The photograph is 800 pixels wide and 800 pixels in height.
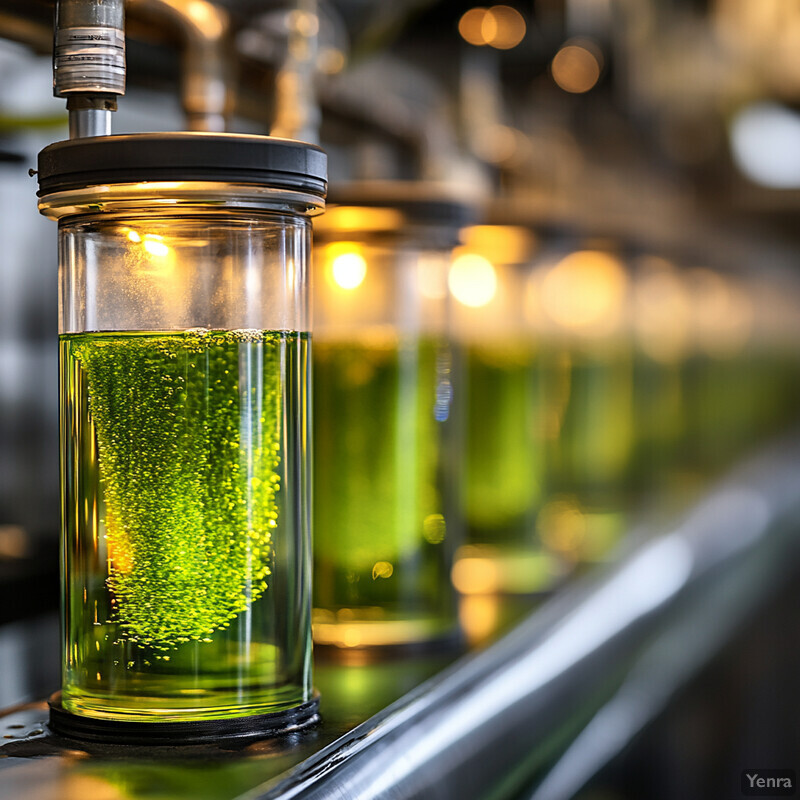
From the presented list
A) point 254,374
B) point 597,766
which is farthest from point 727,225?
point 254,374

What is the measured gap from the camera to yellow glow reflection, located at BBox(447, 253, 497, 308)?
2.96ft

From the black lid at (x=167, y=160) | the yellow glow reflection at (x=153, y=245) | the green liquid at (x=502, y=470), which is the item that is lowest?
the green liquid at (x=502, y=470)

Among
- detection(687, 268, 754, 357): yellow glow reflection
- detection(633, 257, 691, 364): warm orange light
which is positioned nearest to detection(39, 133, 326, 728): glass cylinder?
detection(633, 257, 691, 364): warm orange light

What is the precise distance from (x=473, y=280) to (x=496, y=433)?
0.12m

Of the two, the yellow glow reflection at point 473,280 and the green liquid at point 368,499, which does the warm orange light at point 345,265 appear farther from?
the yellow glow reflection at point 473,280

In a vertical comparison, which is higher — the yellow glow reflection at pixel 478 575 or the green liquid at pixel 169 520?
the green liquid at pixel 169 520

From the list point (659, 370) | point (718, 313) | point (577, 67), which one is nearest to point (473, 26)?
point (577, 67)

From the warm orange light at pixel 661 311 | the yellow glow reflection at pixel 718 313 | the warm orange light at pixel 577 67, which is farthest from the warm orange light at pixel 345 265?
the yellow glow reflection at pixel 718 313

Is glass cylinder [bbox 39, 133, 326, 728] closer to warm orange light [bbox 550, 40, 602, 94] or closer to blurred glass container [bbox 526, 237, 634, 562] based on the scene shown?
blurred glass container [bbox 526, 237, 634, 562]

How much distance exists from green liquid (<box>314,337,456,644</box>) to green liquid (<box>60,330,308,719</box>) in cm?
20

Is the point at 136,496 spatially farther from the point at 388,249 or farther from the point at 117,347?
the point at 388,249

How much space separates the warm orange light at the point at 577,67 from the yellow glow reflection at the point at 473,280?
402 mm

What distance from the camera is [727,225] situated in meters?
3.16

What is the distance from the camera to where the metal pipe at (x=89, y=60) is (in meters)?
0.47
